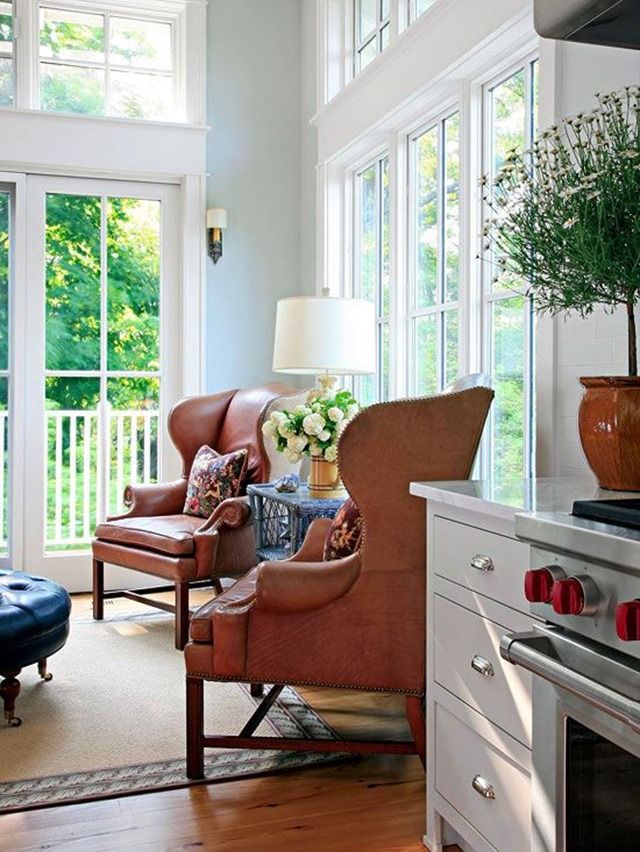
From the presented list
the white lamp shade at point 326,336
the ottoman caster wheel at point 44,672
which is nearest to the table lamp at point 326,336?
the white lamp shade at point 326,336

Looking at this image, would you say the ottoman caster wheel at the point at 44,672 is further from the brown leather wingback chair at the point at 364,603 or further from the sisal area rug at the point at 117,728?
the brown leather wingback chair at the point at 364,603

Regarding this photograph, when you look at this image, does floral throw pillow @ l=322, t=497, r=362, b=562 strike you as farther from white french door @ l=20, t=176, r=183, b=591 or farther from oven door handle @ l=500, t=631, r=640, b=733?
white french door @ l=20, t=176, r=183, b=591

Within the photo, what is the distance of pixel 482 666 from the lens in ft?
6.16

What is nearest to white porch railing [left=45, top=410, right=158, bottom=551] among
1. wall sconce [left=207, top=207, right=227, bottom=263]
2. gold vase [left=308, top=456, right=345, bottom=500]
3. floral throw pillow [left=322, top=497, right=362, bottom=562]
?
wall sconce [left=207, top=207, right=227, bottom=263]

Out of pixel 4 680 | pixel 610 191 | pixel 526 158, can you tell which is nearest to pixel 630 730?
pixel 610 191

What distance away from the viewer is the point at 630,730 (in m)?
1.24

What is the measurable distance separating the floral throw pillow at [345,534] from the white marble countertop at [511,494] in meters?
0.43

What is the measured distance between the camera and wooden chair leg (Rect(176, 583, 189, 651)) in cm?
372

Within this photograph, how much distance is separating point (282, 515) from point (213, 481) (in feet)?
2.60

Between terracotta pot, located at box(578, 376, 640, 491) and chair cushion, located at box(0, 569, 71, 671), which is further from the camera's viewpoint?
chair cushion, located at box(0, 569, 71, 671)

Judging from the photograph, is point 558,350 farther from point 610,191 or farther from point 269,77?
point 269,77

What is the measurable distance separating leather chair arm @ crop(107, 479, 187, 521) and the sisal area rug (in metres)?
0.78

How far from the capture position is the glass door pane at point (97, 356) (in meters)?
4.76

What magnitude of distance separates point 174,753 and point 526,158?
2101 millimetres
